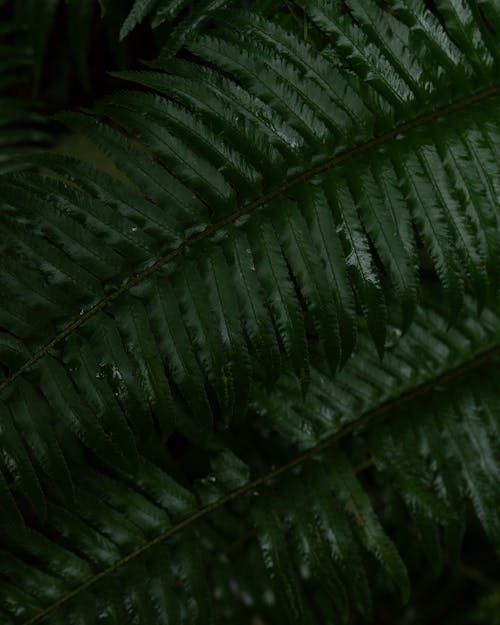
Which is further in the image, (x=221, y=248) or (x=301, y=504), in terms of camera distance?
(x=301, y=504)

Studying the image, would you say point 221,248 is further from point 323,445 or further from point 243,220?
point 323,445

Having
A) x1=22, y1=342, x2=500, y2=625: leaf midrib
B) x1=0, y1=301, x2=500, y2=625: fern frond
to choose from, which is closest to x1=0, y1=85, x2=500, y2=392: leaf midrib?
x1=0, y1=301, x2=500, y2=625: fern frond

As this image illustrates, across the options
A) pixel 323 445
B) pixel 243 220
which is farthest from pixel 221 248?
pixel 323 445

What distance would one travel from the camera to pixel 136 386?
155 centimetres

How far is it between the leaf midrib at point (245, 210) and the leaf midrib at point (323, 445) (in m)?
0.53

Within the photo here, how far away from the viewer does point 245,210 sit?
159 cm

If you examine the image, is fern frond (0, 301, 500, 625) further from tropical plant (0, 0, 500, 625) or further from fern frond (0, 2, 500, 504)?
fern frond (0, 2, 500, 504)

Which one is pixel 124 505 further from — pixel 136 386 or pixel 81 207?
pixel 81 207

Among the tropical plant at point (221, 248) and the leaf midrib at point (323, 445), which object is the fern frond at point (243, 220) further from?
the leaf midrib at point (323, 445)

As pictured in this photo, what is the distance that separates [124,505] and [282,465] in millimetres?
397

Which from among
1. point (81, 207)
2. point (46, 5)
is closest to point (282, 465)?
point (81, 207)

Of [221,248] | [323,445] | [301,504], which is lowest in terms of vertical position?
[301,504]

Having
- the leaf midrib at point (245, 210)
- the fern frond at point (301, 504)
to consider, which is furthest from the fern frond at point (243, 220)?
the fern frond at point (301, 504)

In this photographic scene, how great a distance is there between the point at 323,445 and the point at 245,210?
0.65 meters
